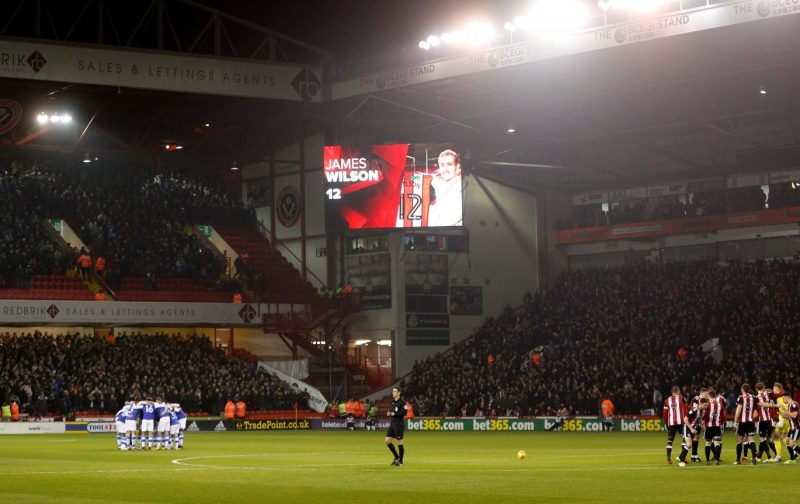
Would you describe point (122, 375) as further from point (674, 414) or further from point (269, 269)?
point (674, 414)

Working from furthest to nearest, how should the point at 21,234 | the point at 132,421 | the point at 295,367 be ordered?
the point at 295,367 → the point at 21,234 → the point at 132,421

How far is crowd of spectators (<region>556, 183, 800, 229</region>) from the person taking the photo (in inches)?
2512

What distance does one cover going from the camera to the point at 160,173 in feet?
237

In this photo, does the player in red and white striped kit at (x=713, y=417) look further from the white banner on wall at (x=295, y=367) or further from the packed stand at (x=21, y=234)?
the packed stand at (x=21, y=234)

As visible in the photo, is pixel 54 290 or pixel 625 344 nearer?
pixel 625 344

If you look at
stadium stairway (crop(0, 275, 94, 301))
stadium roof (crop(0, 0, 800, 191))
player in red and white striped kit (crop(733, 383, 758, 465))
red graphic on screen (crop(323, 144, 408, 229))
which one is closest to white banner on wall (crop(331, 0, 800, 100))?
stadium roof (crop(0, 0, 800, 191))

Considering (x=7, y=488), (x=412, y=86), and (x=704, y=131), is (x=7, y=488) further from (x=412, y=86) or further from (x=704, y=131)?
(x=704, y=131)

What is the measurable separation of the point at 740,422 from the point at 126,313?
135 feet

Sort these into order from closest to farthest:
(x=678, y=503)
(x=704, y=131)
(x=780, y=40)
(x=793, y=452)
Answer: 1. (x=678, y=503)
2. (x=793, y=452)
3. (x=780, y=40)
4. (x=704, y=131)

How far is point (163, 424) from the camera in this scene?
37.2m

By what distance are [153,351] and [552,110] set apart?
22812 millimetres

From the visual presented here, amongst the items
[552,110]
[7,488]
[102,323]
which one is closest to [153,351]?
[102,323]

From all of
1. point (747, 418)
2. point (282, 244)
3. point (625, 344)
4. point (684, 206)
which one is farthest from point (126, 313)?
point (747, 418)

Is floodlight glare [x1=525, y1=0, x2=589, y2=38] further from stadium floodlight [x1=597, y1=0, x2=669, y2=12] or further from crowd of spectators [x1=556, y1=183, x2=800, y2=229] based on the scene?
crowd of spectators [x1=556, y1=183, x2=800, y2=229]
